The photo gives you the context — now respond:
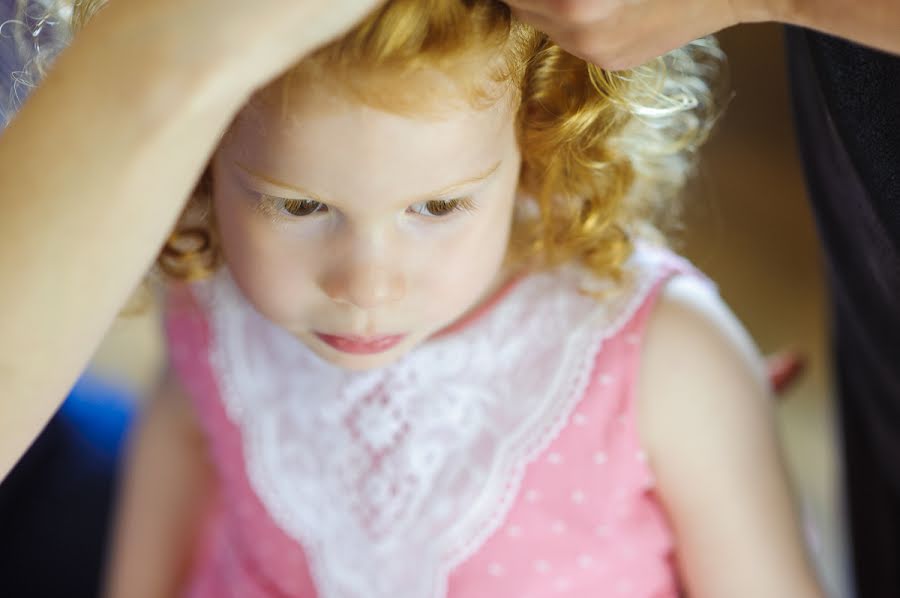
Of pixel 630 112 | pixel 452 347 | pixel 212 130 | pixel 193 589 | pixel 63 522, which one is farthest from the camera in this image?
pixel 63 522

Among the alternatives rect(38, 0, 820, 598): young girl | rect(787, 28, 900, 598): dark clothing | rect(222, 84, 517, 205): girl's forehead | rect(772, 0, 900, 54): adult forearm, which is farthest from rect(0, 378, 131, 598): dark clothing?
rect(772, 0, 900, 54): adult forearm

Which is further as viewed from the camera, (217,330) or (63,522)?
(63,522)

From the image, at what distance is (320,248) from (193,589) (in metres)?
0.46

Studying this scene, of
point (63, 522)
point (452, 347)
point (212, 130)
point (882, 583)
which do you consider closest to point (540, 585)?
point (452, 347)

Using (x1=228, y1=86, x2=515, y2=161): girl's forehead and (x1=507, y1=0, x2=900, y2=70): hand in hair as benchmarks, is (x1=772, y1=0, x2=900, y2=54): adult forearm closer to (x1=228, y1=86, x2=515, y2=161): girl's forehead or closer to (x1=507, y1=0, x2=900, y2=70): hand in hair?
(x1=507, y1=0, x2=900, y2=70): hand in hair

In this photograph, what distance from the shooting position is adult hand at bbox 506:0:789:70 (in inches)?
21.1

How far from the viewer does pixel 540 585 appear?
0.82m

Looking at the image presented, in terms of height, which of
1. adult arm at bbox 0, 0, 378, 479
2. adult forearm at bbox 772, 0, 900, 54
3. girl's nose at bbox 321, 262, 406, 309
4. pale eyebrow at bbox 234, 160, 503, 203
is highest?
adult forearm at bbox 772, 0, 900, 54

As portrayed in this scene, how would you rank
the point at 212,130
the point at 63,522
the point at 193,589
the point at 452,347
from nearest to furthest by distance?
the point at 212,130, the point at 452,347, the point at 193,589, the point at 63,522

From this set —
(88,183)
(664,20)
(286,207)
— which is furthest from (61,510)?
(664,20)

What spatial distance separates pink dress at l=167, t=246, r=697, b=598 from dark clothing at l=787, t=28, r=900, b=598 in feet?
0.43

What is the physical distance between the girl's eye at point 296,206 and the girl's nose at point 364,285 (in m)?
0.04

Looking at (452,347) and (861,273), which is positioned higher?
(861,273)

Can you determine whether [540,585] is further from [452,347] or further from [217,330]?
[217,330]
